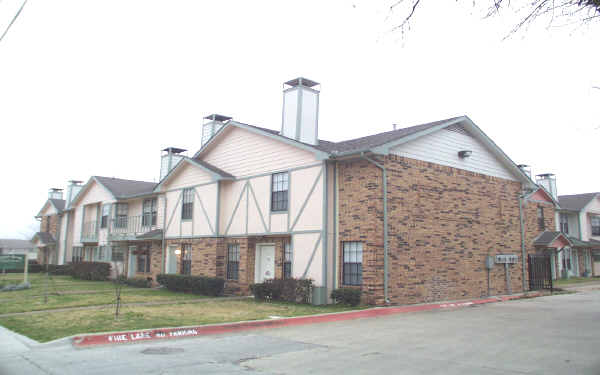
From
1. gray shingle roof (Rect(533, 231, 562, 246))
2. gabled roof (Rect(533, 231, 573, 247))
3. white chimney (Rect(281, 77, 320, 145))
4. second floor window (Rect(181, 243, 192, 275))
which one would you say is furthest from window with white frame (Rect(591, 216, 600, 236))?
second floor window (Rect(181, 243, 192, 275))

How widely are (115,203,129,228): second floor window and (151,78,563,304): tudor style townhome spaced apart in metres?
7.93

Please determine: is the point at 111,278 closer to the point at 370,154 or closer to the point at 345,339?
the point at 370,154

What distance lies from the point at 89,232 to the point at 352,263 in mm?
24894

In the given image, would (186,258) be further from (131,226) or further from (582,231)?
(582,231)

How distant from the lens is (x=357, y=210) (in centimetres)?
1631

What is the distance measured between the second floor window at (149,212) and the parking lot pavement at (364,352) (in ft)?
61.6

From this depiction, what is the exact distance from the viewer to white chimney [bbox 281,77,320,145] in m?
19.6

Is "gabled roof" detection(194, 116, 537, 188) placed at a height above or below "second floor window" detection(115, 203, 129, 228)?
above

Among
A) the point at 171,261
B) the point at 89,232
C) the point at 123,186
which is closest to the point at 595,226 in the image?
the point at 171,261

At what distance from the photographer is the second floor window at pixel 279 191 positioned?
61.8 feet

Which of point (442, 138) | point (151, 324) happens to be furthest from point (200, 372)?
point (442, 138)

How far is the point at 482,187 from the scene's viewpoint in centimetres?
2014

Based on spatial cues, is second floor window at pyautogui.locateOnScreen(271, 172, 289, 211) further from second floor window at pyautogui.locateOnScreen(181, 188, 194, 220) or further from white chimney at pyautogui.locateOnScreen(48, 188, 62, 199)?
white chimney at pyautogui.locateOnScreen(48, 188, 62, 199)

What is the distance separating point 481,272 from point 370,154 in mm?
7529
